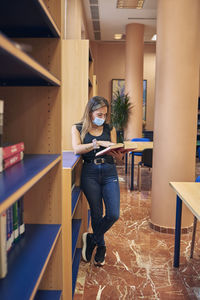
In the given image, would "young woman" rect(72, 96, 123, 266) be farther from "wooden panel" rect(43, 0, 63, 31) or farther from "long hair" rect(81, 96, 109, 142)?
"wooden panel" rect(43, 0, 63, 31)

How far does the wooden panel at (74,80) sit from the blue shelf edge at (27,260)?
1.78 meters

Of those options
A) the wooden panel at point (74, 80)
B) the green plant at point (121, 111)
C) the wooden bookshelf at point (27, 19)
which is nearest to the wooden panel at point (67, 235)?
the wooden bookshelf at point (27, 19)

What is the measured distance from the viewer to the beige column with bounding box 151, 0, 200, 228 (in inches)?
125

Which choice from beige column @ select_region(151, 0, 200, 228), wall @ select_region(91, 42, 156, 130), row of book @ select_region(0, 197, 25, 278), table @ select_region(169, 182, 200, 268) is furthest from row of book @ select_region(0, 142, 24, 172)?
wall @ select_region(91, 42, 156, 130)

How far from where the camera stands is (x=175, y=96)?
324 cm

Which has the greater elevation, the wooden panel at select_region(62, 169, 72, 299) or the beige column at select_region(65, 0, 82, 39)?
the beige column at select_region(65, 0, 82, 39)

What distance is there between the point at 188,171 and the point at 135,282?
4.78 ft

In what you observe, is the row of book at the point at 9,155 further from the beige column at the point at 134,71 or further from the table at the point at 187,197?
the beige column at the point at 134,71

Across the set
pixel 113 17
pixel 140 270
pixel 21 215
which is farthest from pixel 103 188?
pixel 113 17

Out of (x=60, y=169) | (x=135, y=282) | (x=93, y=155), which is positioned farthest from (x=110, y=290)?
(x=60, y=169)

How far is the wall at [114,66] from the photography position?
384 inches

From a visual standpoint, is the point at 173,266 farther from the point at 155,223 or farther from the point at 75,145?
the point at 75,145

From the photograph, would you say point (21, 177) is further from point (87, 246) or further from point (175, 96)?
point (175, 96)

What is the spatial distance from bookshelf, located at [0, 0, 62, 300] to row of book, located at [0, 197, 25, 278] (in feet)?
0.10
